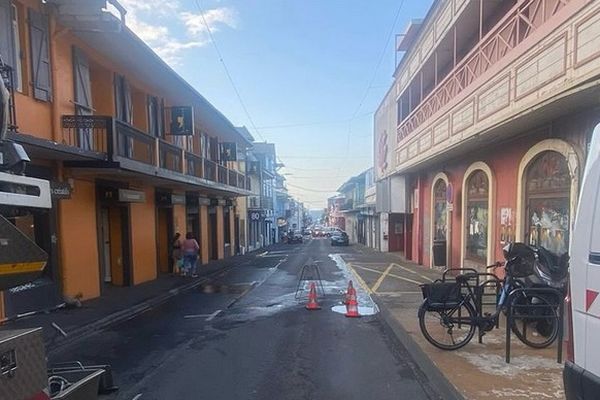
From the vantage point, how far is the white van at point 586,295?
270 centimetres

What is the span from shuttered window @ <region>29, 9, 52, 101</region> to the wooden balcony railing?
9.50m

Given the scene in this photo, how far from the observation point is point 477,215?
13133 mm

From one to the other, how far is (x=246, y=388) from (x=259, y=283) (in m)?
9.30

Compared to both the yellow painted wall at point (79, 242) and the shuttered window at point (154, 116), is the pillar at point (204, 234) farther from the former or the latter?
the yellow painted wall at point (79, 242)

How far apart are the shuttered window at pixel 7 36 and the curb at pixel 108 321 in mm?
4922

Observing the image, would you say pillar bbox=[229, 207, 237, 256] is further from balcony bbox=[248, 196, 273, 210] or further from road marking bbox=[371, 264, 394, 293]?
road marking bbox=[371, 264, 394, 293]

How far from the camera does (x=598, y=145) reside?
9.41 feet

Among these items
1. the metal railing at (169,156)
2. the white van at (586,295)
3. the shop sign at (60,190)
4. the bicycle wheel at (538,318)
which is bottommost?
the bicycle wheel at (538,318)

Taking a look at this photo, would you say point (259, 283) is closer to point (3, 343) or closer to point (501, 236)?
point (501, 236)

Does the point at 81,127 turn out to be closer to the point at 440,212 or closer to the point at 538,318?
the point at 538,318

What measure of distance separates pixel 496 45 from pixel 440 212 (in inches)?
338

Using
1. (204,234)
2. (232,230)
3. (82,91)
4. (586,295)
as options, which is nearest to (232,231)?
(232,230)

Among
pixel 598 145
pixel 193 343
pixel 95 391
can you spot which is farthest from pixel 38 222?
pixel 598 145

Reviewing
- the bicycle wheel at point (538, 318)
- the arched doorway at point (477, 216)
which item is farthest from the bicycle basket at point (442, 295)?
the arched doorway at point (477, 216)
